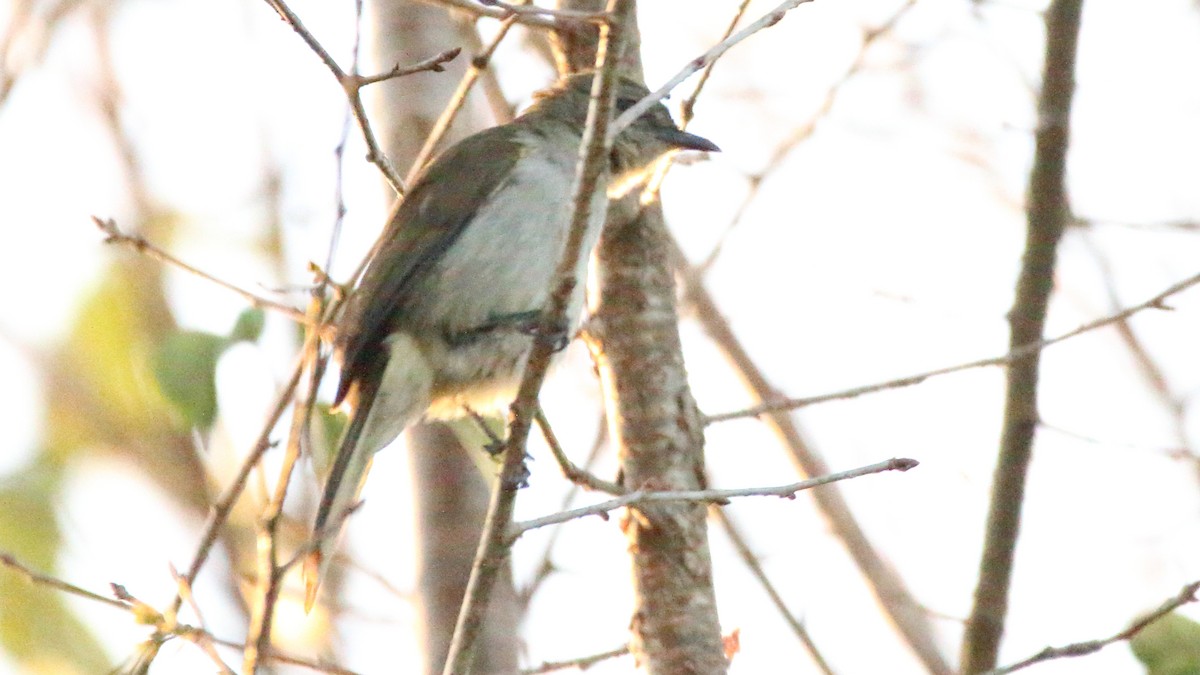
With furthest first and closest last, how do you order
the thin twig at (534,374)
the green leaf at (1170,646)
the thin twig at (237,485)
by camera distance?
1. the green leaf at (1170,646)
2. the thin twig at (237,485)
3. the thin twig at (534,374)

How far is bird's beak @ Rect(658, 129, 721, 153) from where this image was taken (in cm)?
493

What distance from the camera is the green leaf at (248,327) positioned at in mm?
3869

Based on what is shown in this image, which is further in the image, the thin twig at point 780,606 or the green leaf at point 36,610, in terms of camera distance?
the green leaf at point 36,610

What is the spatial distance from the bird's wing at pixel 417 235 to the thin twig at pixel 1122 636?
199 cm

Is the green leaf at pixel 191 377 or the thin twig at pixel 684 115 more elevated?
the thin twig at pixel 684 115

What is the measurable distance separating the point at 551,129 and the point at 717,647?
192 cm

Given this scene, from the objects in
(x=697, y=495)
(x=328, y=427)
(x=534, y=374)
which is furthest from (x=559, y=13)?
(x=328, y=427)

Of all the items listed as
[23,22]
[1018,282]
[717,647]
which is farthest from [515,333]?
[23,22]

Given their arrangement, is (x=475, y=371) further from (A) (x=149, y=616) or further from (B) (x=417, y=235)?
(A) (x=149, y=616)

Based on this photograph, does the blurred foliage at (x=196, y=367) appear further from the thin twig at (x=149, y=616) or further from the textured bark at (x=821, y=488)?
the textured bark at (x=821, y=488)

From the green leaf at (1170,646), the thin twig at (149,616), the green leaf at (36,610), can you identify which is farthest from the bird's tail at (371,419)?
the green leaf at (1170,646)

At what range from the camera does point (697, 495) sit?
3.06 m

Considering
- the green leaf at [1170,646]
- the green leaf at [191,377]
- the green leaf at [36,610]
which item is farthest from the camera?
the green leaf at [36,610]

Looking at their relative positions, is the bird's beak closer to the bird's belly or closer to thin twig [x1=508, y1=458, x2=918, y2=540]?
the bird's belly
